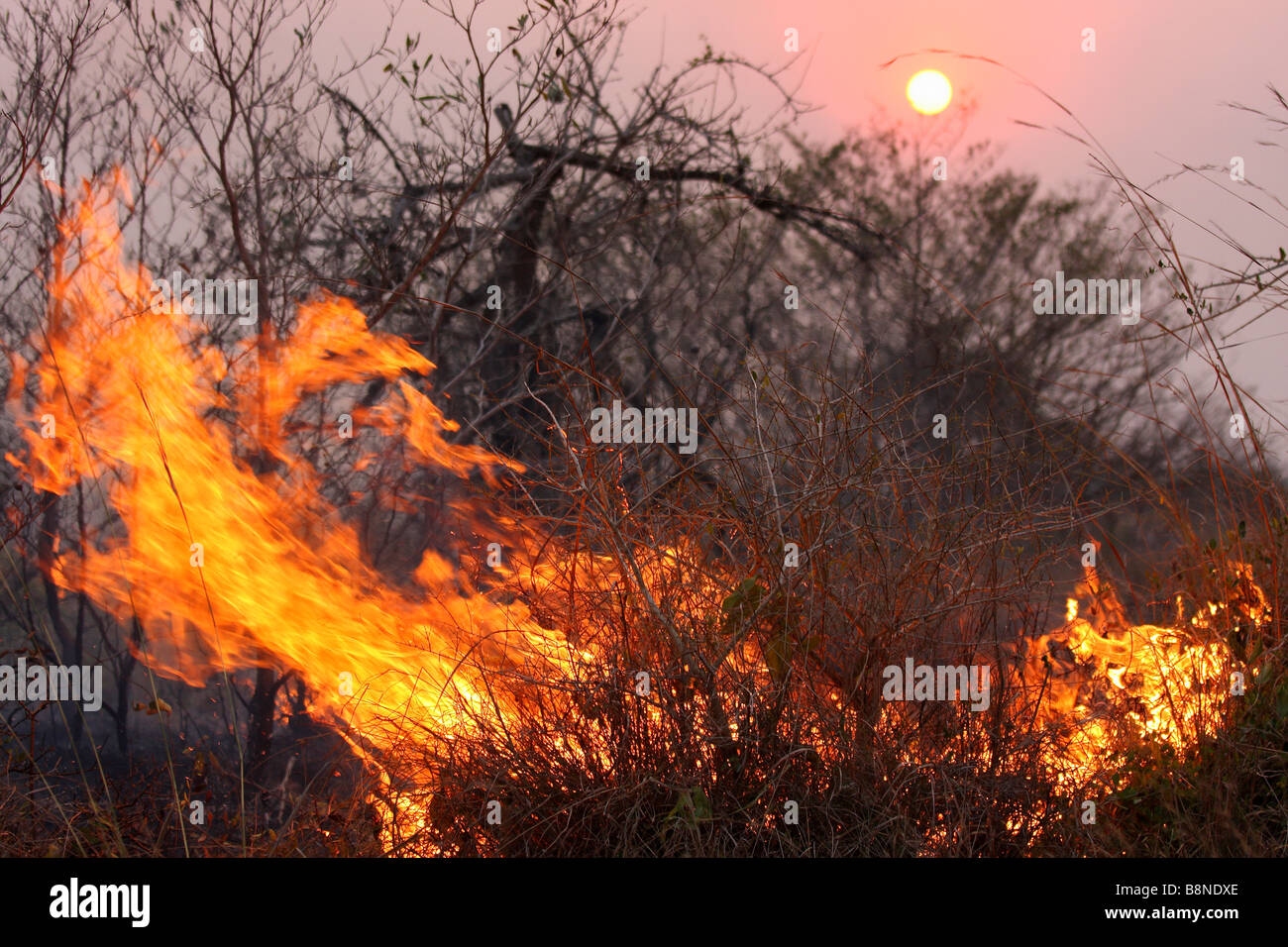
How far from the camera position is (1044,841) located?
3.72 meters

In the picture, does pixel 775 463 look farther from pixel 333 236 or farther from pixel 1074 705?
pixel 333 236

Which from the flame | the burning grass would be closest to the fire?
the burning grass

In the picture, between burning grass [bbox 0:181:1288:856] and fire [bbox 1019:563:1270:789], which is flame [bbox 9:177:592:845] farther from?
fire [bbox 1019:563:1270:789]

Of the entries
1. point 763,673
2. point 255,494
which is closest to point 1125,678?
point 763,673

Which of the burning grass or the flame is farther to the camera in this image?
the flame

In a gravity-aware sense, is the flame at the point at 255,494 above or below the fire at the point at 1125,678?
above

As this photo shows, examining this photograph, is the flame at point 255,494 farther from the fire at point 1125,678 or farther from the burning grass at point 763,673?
the fire at point 1125,678

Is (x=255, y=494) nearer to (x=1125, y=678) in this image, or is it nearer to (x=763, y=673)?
(x=763, y=673)

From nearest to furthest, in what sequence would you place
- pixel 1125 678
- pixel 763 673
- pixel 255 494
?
pixel 763 673 → pixel 1125 678 → pixel 255 494

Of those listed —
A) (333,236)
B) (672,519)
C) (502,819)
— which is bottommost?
(502,819)

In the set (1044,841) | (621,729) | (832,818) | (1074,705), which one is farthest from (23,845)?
(1074,705)

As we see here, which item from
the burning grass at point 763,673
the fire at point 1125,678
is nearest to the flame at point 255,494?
the burning grass at point 763,673

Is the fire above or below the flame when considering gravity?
below
